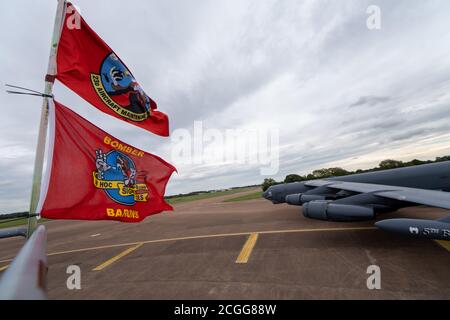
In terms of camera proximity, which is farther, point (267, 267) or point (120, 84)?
point (267, 267)

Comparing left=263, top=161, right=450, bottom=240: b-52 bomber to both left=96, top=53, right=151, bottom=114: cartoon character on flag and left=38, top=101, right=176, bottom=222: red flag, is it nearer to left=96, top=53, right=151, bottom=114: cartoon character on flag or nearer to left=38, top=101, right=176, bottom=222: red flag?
left=38, top=101, right=176, bottom=222: red flag

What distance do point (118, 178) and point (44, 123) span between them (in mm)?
1743

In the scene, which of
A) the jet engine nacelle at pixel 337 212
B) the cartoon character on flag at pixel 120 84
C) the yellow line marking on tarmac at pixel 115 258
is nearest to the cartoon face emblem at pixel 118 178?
the cartoon character on flag at pixel 120 84

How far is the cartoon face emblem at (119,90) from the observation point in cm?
527

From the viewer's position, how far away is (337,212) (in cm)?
997

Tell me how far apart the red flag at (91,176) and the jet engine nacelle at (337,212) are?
25.0 ft

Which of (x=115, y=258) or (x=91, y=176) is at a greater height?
(x=91, y=176)

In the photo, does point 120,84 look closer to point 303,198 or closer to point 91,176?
point 91,176

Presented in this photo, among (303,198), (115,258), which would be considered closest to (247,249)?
(115,258)

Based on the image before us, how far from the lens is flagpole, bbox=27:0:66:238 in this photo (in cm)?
371

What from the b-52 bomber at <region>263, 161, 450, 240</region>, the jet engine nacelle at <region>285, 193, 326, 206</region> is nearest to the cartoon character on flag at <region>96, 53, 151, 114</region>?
the b-52 bomber at <region>263, 161, 450, 240</region>

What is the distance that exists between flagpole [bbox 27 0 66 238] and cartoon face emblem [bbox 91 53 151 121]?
0.87 metres
